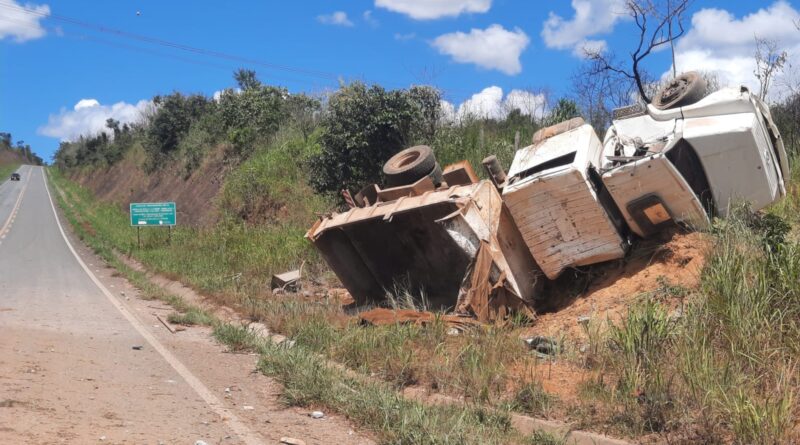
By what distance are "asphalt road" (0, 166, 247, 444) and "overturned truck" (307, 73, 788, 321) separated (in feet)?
12.1

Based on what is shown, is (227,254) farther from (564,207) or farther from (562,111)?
(564,207)

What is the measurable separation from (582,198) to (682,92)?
2121 millimetres

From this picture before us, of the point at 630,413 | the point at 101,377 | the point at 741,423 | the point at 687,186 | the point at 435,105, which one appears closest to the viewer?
the point at 741,423

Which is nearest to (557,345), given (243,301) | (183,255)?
(243,301)

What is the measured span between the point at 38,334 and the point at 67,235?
84.5 ft

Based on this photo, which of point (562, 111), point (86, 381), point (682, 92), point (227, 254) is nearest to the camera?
point (86, 381)

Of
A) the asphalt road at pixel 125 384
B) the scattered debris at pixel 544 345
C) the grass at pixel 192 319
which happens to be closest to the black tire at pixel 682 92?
the scattered debris at pixel 544 345

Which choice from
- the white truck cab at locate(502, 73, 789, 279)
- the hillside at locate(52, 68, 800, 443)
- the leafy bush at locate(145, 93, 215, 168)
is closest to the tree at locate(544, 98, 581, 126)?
the hillside at locate(52, 68, 800, 443)

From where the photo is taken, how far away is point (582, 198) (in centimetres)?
846

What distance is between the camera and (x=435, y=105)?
18.6m

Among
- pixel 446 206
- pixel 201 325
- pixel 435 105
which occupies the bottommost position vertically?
pixel 201 325

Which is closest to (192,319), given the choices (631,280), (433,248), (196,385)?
(433,248)

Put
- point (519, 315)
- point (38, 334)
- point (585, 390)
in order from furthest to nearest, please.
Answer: point (38, 334) < point (519, 315) < point (585, 390)

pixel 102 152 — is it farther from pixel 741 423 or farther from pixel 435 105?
pixel 741 423
